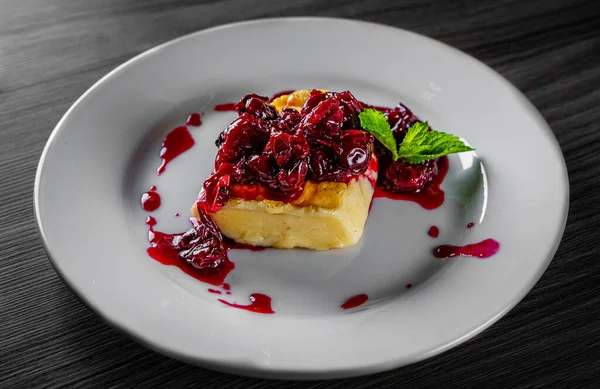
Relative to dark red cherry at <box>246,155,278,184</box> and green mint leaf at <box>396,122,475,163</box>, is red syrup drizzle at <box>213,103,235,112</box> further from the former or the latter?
green mint leaf at <box>396,122,475,163</box>

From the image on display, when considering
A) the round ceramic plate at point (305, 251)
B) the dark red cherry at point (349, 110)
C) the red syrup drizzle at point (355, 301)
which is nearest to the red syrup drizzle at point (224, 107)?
the round ceramic plate at point (305, 251)

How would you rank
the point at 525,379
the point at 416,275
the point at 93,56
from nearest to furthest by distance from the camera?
1. the point at 525,379
2. the point at 416,275
3. the point at 93,56

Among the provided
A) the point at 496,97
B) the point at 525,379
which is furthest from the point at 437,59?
the point at 525,379

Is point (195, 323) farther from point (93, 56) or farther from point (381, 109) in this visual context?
point (93, 56)

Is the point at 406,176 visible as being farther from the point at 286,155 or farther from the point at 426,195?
the point at 286,155

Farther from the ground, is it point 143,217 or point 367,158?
point 367,158
